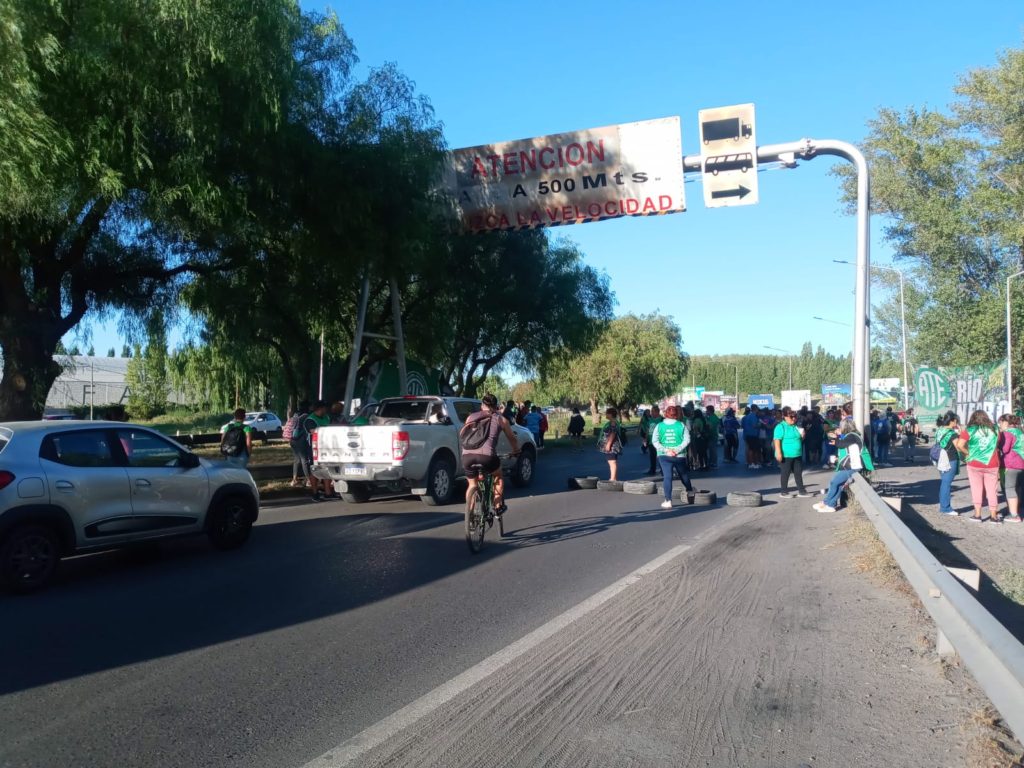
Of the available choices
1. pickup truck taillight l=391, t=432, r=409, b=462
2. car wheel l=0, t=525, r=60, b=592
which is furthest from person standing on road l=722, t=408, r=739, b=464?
car wheel l=0, t=525, r=60, b=592

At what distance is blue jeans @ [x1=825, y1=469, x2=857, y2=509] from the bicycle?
20.2 ft

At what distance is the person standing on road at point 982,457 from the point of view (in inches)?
527

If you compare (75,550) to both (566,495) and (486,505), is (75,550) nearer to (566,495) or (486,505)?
(486,505)

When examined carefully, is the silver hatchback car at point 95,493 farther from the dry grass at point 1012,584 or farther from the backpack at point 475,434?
the dry grass at point 1012,584

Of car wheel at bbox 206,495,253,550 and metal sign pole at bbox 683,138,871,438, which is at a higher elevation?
metal sign pole at bbox 683,138,871,438

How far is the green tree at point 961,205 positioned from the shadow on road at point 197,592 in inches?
1263

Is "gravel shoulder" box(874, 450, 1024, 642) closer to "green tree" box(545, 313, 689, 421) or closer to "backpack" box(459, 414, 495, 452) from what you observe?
"backpack" box(459, 414, 495, 452)

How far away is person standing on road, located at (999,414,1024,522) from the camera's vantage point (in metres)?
13.4

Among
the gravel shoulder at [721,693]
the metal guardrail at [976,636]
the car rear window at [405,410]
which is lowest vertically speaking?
the gravel shoulder at [721,693]

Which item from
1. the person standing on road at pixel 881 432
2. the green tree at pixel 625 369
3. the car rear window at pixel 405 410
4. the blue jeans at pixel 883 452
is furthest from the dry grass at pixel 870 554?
the green tree at pixel 625 369

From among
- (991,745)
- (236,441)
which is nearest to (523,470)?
(236,441)

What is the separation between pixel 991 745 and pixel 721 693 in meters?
1.43

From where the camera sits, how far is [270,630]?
21.1 feet

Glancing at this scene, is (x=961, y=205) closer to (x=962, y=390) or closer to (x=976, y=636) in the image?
(x=962, y=390)
